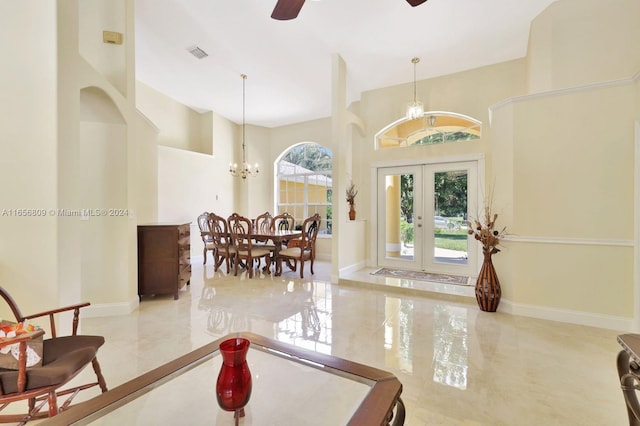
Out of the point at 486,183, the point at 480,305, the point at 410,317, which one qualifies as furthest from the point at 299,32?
the point at 480,305

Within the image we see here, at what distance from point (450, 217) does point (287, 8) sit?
161 inches

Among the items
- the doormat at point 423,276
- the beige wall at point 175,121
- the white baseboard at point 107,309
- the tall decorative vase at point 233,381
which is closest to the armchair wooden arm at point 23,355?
the tall decorative vase at point 233,381

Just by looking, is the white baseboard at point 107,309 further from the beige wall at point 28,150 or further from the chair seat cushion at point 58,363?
the chair seat cushion at point 58,363

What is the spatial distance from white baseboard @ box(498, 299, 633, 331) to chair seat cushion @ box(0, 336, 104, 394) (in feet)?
13.5

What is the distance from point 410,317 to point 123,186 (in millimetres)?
3732

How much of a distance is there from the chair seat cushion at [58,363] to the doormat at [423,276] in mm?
4141

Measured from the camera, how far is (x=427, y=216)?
506 cm

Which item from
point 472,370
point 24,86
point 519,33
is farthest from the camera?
point 519,33

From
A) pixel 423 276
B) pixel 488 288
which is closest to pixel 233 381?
pixel 488 288

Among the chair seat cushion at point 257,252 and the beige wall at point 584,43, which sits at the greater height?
the beige wall at point 584,43

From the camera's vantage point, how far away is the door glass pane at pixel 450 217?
4.77 meters

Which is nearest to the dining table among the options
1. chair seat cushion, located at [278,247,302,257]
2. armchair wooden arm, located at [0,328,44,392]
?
chair seat cushion, located at [278,247,302,257]

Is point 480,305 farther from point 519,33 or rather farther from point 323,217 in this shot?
point 323,217

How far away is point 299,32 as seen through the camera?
3953 mm
